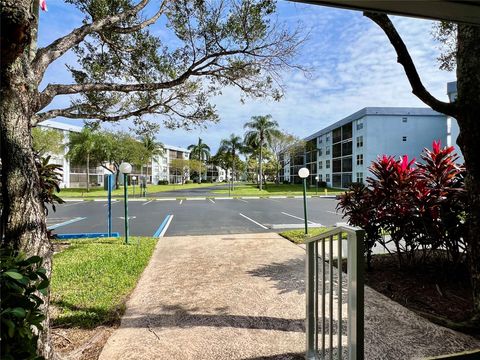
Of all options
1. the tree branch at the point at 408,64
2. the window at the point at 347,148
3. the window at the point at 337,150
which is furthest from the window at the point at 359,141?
the tree branch at the point at 408,64

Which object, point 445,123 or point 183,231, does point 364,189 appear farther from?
point 445,123

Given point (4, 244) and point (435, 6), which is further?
point (435, 6)

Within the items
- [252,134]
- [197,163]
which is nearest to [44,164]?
[252,134]

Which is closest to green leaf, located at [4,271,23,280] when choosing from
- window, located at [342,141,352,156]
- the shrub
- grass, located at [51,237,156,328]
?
the shrub

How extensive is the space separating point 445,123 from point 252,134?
2241 cm

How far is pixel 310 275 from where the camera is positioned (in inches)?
97.7

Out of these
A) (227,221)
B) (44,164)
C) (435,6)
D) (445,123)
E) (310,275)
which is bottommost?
(227,221)

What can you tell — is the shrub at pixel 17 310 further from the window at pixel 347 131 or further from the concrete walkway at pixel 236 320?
Result: the window at pixel 347 131

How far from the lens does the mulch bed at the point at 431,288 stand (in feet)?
11.4

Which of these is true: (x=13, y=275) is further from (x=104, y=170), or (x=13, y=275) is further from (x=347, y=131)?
(x=104, y=170)

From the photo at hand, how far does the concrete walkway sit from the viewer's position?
2.74 meters

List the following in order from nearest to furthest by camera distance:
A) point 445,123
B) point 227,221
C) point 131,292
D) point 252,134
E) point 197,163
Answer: point 131,292
point 227,221
point 445,123
point 252,134
point 197,163

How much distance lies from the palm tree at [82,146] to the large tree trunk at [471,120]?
132 ft

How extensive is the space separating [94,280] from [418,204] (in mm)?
5068
